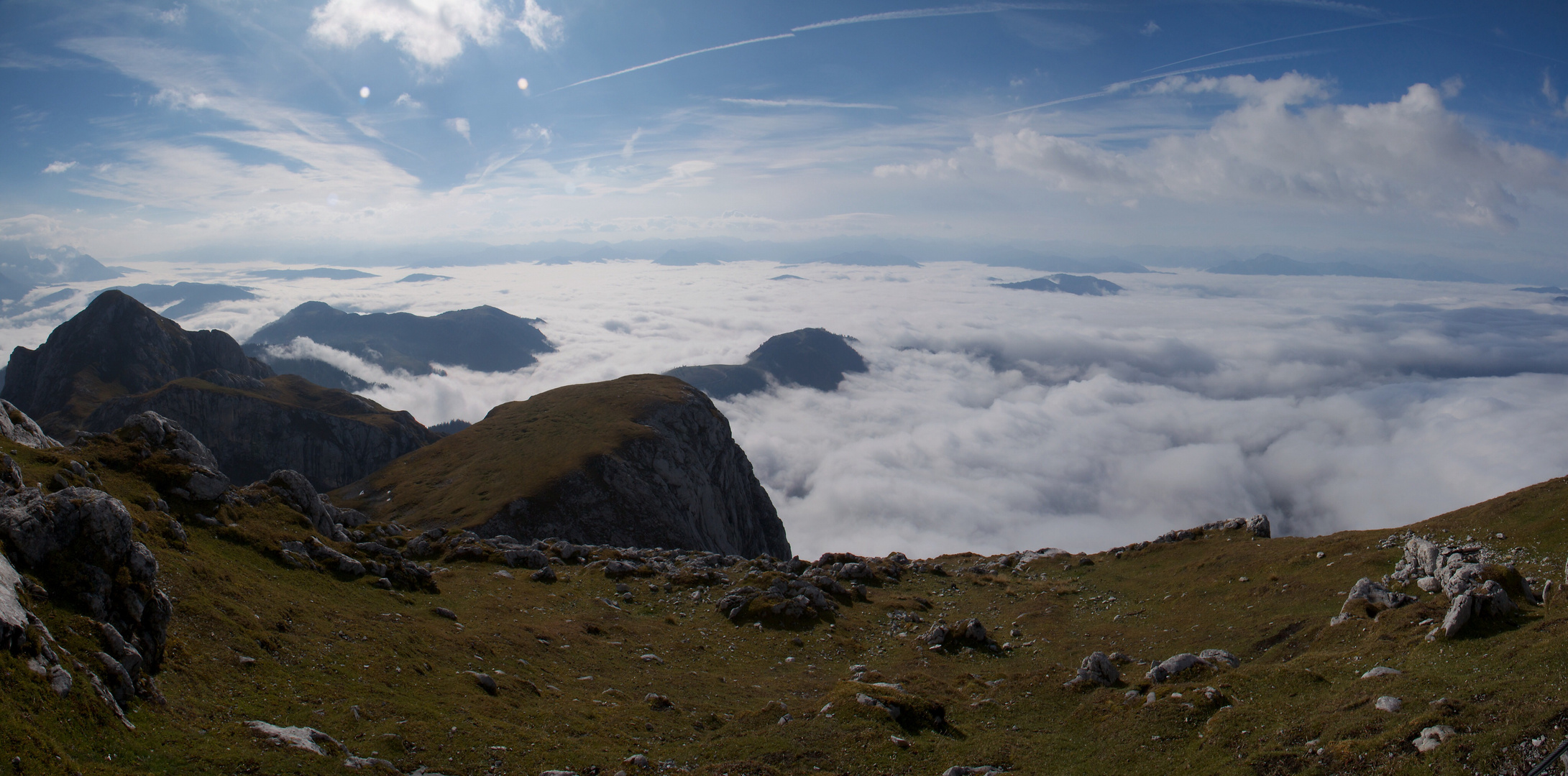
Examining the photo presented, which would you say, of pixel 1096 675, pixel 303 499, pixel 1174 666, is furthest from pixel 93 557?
pixel 1174 666

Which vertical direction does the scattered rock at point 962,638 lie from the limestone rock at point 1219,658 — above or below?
below

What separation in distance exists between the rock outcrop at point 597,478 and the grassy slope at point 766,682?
2641 inches

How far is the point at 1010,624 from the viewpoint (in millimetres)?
46281

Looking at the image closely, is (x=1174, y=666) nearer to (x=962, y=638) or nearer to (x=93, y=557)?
(x=962, y=638)

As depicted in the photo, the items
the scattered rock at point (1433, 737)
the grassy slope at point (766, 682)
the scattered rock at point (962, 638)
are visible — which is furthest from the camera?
the scattered rock at point (962, 638)

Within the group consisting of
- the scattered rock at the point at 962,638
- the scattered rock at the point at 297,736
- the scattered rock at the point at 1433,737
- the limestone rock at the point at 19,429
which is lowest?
the scattered rock at the point at 962,638

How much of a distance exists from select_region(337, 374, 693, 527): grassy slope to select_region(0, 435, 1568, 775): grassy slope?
7446 cm

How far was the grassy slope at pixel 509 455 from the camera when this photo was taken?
114375 mm

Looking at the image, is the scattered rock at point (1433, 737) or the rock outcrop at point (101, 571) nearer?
the scattered rock at point (1433, 737)

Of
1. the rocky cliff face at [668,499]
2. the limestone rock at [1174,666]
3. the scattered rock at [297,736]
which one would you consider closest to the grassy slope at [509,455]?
the rocky cliff face at [668,499]

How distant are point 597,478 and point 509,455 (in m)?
27.3

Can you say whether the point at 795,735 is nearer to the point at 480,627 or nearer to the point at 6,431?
the point at 480,627

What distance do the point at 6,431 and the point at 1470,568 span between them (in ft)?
241

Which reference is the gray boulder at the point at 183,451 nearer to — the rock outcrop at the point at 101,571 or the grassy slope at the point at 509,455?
the rock outcrop at the point at 101,571
